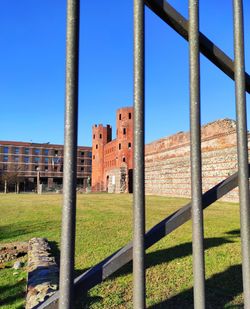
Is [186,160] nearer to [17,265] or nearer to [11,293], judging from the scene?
[17,265]

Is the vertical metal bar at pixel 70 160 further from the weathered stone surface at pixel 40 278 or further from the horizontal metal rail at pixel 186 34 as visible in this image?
the weathered stone surface at pixel 40 278

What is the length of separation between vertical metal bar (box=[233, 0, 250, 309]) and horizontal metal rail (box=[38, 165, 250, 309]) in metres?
0.15

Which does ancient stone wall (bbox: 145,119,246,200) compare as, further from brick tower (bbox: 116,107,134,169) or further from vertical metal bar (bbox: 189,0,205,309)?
vertical metal bar (bbox: 189,0,205,309)

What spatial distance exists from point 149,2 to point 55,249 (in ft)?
23.2

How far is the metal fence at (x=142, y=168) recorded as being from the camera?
1.68 m

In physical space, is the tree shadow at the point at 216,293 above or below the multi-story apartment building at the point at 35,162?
below

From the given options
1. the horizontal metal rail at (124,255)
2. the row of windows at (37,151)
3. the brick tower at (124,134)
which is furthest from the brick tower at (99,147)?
the horizontal metal rail at (124,255)

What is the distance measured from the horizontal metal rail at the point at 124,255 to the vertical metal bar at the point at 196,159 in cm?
14

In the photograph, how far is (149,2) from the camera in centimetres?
193

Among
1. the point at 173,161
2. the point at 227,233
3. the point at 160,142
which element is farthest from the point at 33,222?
the point at 160,142

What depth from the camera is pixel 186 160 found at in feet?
105

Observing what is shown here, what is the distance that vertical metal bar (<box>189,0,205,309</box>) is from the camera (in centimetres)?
179

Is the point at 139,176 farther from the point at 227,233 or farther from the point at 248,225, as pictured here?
the point at 227,233

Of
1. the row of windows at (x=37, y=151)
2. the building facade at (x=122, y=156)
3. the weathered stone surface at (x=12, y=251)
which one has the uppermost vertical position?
the row of windows at (x=37, y=151)
